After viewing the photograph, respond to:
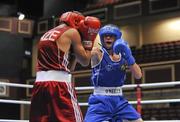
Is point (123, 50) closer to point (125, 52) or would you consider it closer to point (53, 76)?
point (125, 52)

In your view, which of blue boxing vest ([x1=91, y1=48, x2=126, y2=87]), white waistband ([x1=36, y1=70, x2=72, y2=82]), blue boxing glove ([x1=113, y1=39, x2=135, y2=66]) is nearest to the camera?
white waistband ([x1=36, y1=70, x2=72, y2=82])

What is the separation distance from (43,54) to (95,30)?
0.43 m

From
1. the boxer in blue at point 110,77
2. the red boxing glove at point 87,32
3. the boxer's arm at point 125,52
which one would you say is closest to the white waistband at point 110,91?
the boxer in blue at point 110,77

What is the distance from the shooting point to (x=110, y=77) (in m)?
3.91

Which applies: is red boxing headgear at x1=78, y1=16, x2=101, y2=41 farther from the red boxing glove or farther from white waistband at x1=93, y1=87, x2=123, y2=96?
white waistband at x1=93, y1=87, x2=123, y2=96

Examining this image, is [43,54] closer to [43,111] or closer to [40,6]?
[43,111]

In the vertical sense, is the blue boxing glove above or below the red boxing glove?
below

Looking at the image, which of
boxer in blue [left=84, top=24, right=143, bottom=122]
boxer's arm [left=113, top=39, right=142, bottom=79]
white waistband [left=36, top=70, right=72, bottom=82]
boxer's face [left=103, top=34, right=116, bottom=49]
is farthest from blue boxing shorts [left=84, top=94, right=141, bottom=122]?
white waistband [left=36, top=70, right=72, bottom=82]

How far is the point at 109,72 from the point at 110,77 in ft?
0.16

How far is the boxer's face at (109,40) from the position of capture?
397cm

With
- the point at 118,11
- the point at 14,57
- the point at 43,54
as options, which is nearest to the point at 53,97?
the point at 43,54

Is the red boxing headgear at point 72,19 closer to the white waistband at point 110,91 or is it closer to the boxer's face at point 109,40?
the boxer's face at point 109,40

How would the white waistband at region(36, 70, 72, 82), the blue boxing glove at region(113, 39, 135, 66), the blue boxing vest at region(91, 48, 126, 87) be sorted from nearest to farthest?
the white waistband at region(36, 70, 72, 82) → the blue boxing glove at region(113, 39, 135, 66) → the blue boxing vest at region(91, 48, 126, 87)

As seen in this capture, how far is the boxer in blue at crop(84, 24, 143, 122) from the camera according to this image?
3.81m
